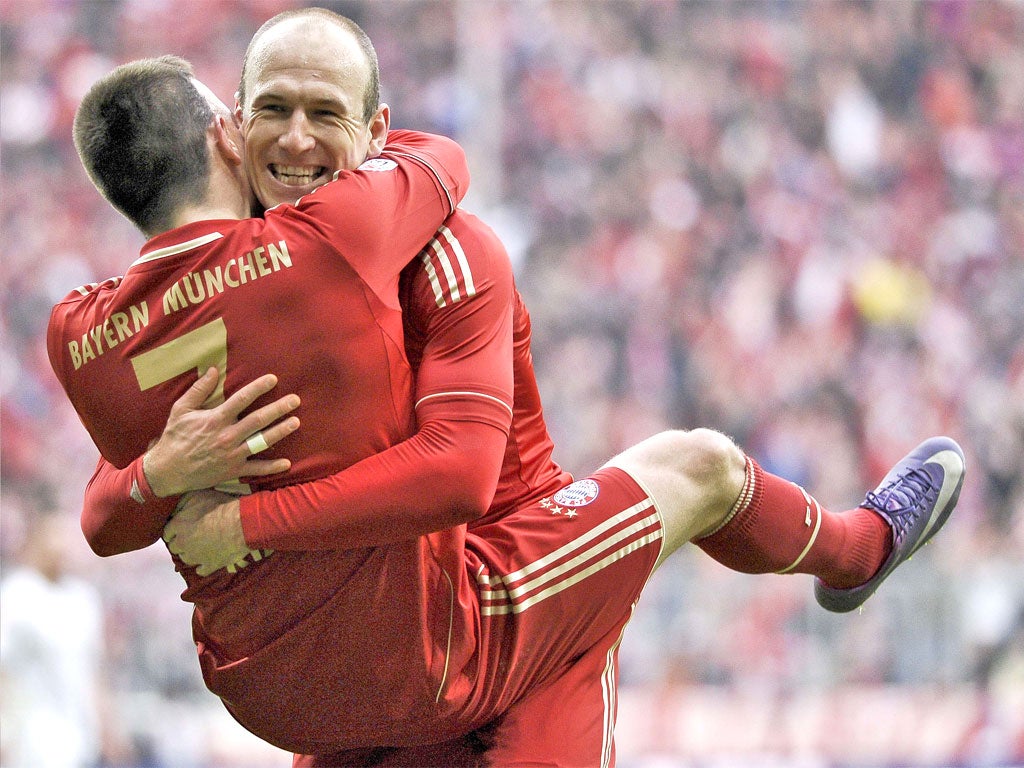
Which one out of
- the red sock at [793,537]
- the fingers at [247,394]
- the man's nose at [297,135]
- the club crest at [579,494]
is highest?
the man's nose at [297,135]

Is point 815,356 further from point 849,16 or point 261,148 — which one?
point 261,148

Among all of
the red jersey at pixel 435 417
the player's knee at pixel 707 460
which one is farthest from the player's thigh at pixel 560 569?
the red jersey at pixel 435 417

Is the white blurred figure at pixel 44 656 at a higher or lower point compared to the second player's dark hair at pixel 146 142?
lower

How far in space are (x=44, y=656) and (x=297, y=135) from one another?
436 cm

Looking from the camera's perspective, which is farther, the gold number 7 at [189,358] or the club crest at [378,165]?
the club crest at [378,165]

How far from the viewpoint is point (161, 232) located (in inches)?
116

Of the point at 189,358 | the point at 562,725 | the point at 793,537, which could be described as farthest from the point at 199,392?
the point at 793,537

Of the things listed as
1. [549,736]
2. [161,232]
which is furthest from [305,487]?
[549,736]

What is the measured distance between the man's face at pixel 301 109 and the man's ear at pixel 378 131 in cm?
8

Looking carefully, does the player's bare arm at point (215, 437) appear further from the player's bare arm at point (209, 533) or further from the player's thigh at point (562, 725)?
the player's thigh at point (562, 725)

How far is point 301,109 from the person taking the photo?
313 centimetres

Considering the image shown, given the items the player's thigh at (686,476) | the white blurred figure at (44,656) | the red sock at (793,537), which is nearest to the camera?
the player's thigh at (686,476)

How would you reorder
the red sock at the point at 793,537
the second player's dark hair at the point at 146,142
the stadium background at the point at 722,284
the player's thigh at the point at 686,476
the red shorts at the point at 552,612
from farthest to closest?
1. the stadium background at the point at 722,284
2. the red sock at the point at 793,537
3. the player's thigh at the point at 686,476
4. the red shorts at the point at 552,612
5. the second player's dark hair at the point at 146,142

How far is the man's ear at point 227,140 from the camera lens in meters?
3.00
